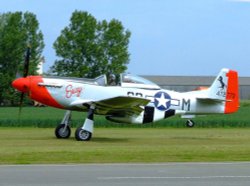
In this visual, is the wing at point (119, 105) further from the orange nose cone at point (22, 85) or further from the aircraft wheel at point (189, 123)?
the aircraft wheel at point (189, 123)

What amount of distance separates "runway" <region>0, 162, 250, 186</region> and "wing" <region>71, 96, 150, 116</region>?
7415 mm

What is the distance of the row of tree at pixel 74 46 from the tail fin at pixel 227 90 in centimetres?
6219

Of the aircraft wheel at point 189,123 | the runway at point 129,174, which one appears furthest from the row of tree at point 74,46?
the runway at point 129,174

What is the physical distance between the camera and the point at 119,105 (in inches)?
889

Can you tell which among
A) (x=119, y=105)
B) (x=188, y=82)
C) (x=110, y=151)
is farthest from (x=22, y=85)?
(x=188, y=82)

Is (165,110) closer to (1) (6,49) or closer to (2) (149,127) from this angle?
(2) (149,127)

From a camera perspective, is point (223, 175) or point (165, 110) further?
point (165, 110)

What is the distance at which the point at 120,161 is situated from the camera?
1534 cm

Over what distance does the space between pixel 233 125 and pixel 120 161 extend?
20727mm

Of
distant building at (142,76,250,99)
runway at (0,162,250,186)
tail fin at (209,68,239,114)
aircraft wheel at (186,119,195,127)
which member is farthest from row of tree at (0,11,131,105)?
runway at (0,162,250,186)

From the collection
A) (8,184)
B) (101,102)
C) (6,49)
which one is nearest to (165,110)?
(101,102)

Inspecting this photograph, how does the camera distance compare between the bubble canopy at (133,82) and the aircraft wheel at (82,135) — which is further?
the bubble canopy at (133,82)

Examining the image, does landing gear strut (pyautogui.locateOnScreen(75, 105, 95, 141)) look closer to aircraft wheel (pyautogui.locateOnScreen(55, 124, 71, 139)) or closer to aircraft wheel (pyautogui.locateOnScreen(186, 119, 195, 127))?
aircraft wheel (pyautogui.locateOnScreen(55, 124, 71, 139))

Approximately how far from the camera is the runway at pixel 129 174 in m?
11.1
